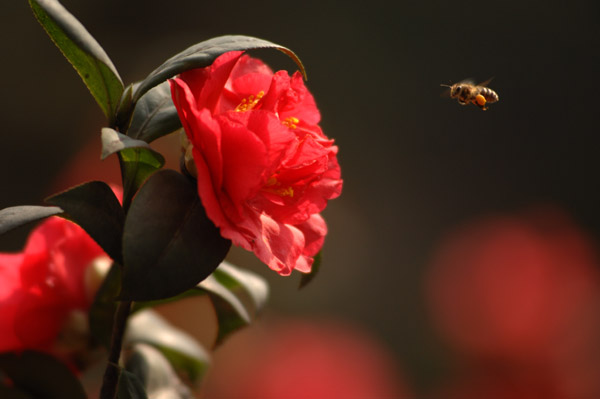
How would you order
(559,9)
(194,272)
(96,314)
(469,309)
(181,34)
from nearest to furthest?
(194,272)
(96,314)
(469,309)
(181,34)
(559,9)

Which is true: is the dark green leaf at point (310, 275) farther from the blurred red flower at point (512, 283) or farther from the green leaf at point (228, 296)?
the blurred red flower at point (512, 283)

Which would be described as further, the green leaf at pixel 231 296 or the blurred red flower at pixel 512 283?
the blurred red flower at pixel 512 283

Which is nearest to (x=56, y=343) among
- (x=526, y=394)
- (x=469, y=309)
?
(x=526, y=394)

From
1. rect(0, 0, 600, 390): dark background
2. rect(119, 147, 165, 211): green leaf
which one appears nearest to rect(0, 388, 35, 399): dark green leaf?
rect(119, 147, 165, 211): green leaf

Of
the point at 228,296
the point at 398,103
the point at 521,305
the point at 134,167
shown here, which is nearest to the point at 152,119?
the point at 134,167

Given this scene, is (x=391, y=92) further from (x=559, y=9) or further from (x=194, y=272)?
(x=194, y=272)

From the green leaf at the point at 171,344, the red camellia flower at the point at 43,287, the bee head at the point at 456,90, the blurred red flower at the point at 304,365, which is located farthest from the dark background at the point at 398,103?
the red camellia flower at the point at 43,287
